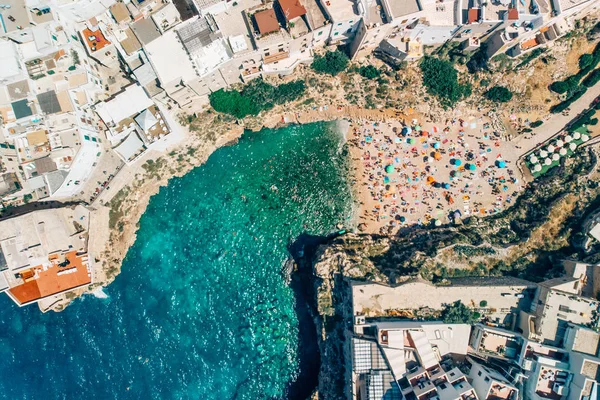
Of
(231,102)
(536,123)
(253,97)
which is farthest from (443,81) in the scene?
(231,102)

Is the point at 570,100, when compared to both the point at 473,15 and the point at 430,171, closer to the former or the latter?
the point at 473,15

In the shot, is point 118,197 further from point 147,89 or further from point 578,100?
point 578,100

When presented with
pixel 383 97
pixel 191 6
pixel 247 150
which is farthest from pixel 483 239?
pixel 191 6

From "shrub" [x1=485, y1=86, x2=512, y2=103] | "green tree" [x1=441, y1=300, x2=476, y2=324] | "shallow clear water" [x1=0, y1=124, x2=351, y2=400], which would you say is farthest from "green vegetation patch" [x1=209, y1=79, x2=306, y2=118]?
"green tree" [x1=441, y1=300, x2=476, y2=324]

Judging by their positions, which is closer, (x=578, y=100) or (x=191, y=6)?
(x=191, y=6)

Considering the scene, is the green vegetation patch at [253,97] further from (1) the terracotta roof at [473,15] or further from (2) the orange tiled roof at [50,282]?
(2) the orange tiled roof at [50,282]

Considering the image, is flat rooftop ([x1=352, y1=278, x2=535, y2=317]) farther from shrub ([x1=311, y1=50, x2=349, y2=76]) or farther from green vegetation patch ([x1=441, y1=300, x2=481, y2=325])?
shrub ([x1=311, y1=50, x2=349, y2=76])

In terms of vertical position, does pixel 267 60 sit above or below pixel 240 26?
below
